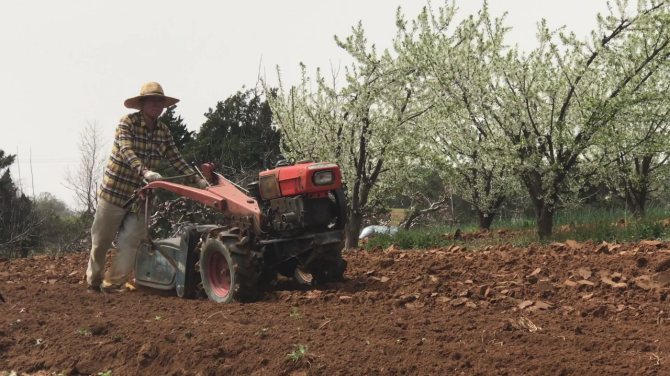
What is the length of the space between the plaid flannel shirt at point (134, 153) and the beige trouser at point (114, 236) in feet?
0.33

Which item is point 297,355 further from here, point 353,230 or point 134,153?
point 353,230

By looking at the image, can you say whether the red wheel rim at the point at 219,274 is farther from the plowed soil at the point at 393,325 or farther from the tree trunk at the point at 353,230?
the tree trunk at the point at 353,230

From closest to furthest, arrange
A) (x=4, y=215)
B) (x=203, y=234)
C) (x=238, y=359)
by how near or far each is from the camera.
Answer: (x=238, y=359)
(x=203, y=234)
(x=4, y=215)

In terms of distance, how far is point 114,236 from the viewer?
709 centimetres

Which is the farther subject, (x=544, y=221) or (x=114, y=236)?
(x=544, y=221)

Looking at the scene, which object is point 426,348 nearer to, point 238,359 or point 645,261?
point 238,359

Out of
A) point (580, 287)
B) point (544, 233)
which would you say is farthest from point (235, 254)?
point (544, 233)

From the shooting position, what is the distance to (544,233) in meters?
10.6

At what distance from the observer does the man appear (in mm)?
6930

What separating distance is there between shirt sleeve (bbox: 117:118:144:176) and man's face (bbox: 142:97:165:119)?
22 centimetres

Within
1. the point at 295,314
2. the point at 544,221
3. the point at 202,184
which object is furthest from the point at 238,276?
the point at 544,221

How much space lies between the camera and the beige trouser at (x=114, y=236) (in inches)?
275

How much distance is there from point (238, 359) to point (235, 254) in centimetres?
195

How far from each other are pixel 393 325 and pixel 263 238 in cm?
A: 174
